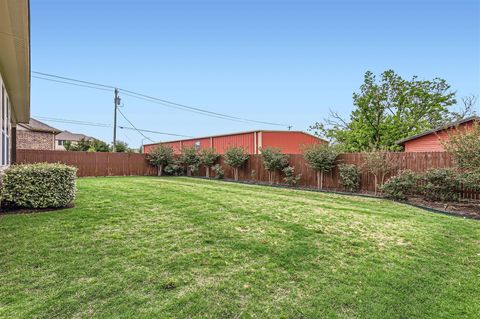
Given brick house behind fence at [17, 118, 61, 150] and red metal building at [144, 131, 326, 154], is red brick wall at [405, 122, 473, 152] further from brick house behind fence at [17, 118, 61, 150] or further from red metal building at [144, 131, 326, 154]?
brick house behind fence at [17, 118, 61, 150]

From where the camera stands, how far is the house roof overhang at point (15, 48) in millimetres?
3692

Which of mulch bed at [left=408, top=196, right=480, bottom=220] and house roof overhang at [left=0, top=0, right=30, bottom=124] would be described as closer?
house roof overhang at [left=0, top=0, right=30, bottom=124]

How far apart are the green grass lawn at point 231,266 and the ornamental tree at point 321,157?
258 inches

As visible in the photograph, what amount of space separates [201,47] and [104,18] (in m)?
6.24

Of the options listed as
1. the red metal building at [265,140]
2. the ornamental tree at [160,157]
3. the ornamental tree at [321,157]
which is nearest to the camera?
the ornamental tree at [321,157]

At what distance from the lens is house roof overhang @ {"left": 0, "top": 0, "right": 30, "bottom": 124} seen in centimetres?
369

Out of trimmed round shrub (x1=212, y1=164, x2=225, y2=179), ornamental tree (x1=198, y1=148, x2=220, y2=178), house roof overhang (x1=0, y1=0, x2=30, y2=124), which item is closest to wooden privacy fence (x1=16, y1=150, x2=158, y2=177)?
ornamental tree (x1=198, y1=148, x2=220, y2=178)

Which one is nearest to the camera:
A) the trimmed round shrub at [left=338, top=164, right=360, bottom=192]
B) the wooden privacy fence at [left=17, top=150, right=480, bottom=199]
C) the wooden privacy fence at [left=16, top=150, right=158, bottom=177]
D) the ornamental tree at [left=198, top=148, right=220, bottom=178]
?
the wooden privacy fence at [left=17, top=150, right=480, bottom=199]

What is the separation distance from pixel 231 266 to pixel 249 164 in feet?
44.6

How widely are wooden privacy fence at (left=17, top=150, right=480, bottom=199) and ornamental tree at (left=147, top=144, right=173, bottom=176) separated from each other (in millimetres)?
662

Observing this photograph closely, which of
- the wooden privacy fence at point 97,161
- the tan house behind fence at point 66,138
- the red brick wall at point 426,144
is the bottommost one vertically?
the wooden privacy fence at point 97,161

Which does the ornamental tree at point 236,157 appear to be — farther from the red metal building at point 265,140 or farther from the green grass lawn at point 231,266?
the green grass lawn at point 231,266

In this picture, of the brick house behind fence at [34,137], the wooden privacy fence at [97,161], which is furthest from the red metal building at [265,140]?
the brick house behind fence at [34,137]

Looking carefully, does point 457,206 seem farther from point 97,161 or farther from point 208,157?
point 97,161
